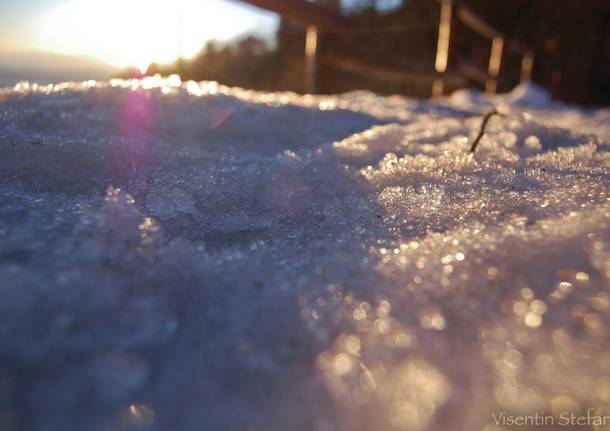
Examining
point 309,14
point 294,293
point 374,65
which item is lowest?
point 294,293

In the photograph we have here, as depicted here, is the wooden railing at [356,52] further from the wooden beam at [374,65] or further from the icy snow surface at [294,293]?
the icy snow surface at [294,293]

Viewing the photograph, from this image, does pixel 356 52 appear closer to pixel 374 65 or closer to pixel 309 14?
pixel 374 65

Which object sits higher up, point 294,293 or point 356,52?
point 356,52

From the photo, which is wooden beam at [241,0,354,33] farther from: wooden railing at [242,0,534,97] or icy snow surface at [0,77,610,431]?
icy snow surface at [0,77,610,431]

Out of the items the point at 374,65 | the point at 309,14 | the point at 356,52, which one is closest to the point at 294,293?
the point at 309,14

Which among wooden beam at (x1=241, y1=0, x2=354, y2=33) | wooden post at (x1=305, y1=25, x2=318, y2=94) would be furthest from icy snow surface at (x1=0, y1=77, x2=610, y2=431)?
wooden post at (x1=305, y1=25, x2=318, y2=94)

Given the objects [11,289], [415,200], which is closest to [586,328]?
[415,200]
